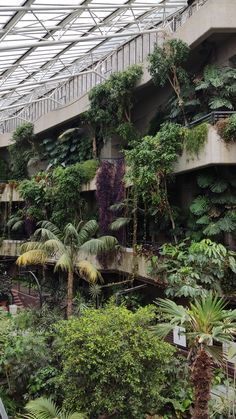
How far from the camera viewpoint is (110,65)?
918 inches

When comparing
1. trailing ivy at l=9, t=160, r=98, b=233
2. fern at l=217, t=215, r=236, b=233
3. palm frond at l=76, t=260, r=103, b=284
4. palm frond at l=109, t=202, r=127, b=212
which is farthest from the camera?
trailing ivy at l=9, t=160, r=98, b=233

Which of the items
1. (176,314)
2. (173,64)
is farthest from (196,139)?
(176,314)

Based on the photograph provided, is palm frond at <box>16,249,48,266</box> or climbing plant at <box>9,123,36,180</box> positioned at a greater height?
climbing plant at <box>9,123,36,180</box>

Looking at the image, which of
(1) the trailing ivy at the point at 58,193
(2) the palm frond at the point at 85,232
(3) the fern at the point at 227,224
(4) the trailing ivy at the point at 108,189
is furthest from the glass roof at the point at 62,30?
(3) the fern at the point at 227,224

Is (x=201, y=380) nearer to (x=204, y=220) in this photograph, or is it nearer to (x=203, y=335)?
(x=203, y=335)

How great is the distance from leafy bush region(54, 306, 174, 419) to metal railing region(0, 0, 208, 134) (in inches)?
447

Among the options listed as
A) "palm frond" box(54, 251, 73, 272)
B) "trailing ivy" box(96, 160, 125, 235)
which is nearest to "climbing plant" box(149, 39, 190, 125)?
"trailing ivy" box(96, 160, 125, 235)

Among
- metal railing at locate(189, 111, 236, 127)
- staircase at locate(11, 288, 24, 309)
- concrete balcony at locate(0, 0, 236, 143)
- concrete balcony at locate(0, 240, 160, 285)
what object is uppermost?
concrete balcony at locate(0, 0, 236, 143)

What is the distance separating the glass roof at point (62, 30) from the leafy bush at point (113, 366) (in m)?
9.79

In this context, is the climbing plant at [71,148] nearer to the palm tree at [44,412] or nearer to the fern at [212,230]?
the fern at [212,230]

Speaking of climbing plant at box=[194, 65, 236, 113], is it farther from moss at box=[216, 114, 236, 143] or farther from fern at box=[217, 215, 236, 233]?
fern at box=[217, 215, 236, 233]

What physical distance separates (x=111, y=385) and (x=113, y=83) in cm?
1391

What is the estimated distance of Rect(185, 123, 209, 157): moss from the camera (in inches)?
477

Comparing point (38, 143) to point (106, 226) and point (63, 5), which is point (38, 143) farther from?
point (63, 5)
